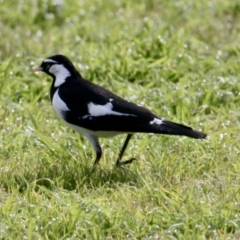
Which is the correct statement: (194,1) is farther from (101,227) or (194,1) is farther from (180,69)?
(101,227)

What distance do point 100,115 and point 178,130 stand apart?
0.63m

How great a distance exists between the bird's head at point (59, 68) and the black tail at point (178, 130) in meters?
1.11

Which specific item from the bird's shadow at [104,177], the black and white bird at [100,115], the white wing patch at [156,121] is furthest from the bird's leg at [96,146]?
the white wing patch at [156,121]

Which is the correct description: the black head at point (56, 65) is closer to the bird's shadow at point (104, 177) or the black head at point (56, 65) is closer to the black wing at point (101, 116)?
the black wing at point (101, 116)

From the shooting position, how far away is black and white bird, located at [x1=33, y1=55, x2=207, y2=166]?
6.48 metres

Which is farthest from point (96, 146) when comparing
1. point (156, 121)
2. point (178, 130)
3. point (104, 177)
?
point (178, 130)

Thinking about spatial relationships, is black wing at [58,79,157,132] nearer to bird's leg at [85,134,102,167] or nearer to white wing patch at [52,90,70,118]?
white wing patch at [52,90,70,118]

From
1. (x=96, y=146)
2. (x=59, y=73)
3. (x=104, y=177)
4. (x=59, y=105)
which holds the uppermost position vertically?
(x=59, y=73)

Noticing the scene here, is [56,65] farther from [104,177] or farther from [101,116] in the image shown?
[104,177]

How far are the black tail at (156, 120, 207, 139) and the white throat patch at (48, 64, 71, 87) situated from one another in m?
1.10

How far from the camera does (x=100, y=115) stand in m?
6.67

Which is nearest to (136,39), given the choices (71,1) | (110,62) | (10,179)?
(110,62)

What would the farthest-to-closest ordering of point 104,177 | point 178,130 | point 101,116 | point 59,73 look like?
point 59,73 → point 101,116 → point 104,177 → point 178,130

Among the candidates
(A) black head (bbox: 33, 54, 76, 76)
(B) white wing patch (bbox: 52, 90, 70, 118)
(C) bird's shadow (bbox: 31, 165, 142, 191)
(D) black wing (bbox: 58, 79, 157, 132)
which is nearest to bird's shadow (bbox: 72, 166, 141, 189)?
→ (C) bird's shadow (bbox: 31, 165, 142, 191)
